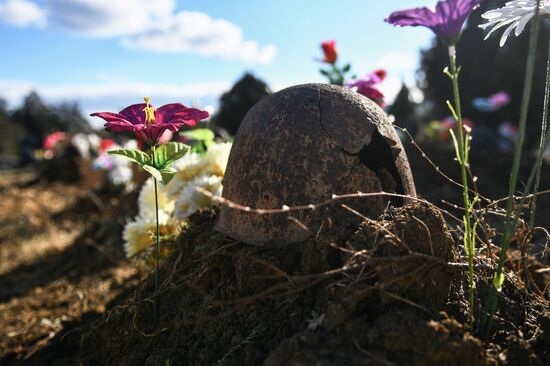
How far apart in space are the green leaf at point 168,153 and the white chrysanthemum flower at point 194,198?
62 centimetres

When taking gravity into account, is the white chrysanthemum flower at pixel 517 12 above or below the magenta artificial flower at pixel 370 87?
above

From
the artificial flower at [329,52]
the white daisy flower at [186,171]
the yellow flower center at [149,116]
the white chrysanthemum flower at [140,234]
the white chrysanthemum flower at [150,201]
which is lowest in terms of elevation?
the white chrysanthemum flower at [140,234]

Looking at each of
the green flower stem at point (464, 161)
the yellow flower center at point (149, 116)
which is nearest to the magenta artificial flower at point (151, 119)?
the yellow flower center at point (149, 116)

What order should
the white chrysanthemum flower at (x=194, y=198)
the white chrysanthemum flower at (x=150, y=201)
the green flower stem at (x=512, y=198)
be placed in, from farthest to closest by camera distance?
1. the white chrysanthemum flower at (x=150, y=201)
2. the white chrysanthemum flower at (x=194, y=198)
3. the green flower stem at (x=512, y=198)

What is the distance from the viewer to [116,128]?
2.07 metres

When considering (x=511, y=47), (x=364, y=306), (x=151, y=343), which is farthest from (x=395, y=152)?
(x=511, y=47)

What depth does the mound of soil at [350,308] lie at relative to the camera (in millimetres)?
1556

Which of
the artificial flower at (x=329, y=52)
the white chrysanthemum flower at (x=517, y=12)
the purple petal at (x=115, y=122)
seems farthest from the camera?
the artificial flower at (x=329, y=52)

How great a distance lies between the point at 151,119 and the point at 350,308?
1.14m

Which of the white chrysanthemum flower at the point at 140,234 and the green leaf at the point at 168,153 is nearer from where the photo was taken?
the green leaf at the point at 168,153

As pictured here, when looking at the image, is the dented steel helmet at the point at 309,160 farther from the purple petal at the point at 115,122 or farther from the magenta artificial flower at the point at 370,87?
the magenta artificial flower at the point at 370,87

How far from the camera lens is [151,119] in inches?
83.4

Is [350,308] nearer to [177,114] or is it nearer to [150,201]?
[177,114]

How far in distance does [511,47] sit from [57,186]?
13.6 meters
